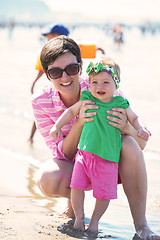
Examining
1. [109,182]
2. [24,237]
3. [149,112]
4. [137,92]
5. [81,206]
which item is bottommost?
[24,237]

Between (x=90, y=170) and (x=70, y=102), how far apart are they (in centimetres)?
64

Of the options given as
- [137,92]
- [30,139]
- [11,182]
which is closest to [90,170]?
[11,182]

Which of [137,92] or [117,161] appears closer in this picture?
[117,161]

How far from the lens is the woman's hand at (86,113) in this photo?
2.77m

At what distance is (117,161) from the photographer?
2.71m

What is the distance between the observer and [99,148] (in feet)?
8.86

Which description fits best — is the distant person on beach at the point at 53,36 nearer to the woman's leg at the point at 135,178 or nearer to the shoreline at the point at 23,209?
the shoreline at the point at 23,209

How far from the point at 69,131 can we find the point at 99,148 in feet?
1.67

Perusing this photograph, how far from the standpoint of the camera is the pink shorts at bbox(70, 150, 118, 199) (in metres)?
2.68

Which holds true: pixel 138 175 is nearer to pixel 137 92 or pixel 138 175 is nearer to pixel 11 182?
pixel 11 182

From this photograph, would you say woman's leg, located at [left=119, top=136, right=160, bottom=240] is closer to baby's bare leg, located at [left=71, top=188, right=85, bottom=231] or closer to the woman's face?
baby's bare leg, located at [left=71, top=188, right=85, bottom=231]

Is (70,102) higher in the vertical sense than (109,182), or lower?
higher

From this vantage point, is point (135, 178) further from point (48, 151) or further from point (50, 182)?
point (48, 151)

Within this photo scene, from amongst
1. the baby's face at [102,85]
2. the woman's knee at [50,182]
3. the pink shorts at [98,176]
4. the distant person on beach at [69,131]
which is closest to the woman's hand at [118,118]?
the distant person on beach at [69,131]
